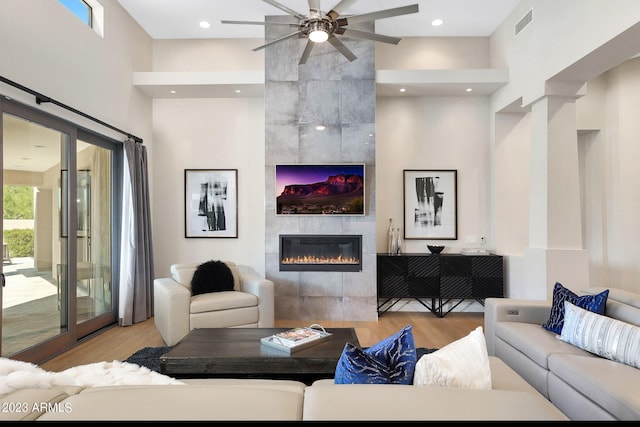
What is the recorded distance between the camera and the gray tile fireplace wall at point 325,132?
171 inches

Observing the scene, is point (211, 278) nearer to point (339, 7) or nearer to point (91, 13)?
point (339, 7)

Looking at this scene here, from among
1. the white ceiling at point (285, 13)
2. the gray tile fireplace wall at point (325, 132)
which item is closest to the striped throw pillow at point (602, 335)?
the gray tile fireplace wall at point (325, 132)

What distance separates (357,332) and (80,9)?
4383mm

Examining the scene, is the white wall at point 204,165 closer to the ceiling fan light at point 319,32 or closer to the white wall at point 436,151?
the white wall at point 436,151

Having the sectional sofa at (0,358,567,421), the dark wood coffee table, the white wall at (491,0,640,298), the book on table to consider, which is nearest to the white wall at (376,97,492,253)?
the white wall at (491,0,640,298)

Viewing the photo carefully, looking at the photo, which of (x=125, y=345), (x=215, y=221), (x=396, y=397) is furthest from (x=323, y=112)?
(x=396, y=397)

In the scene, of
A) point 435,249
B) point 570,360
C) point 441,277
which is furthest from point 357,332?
point 570,360

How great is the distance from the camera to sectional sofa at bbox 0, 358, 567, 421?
0.83m

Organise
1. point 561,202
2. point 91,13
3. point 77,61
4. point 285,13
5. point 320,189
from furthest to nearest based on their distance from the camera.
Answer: point 285,13
point 320,189
point 91,13
point 561,202
point 77,61

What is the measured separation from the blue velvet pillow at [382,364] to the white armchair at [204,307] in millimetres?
2404

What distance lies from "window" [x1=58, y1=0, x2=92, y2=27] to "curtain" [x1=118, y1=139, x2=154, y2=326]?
1261 mm

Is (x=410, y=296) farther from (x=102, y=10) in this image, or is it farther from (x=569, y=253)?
(x=102, y=10)

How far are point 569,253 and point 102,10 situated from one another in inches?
212

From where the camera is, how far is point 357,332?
3877 millimetres
